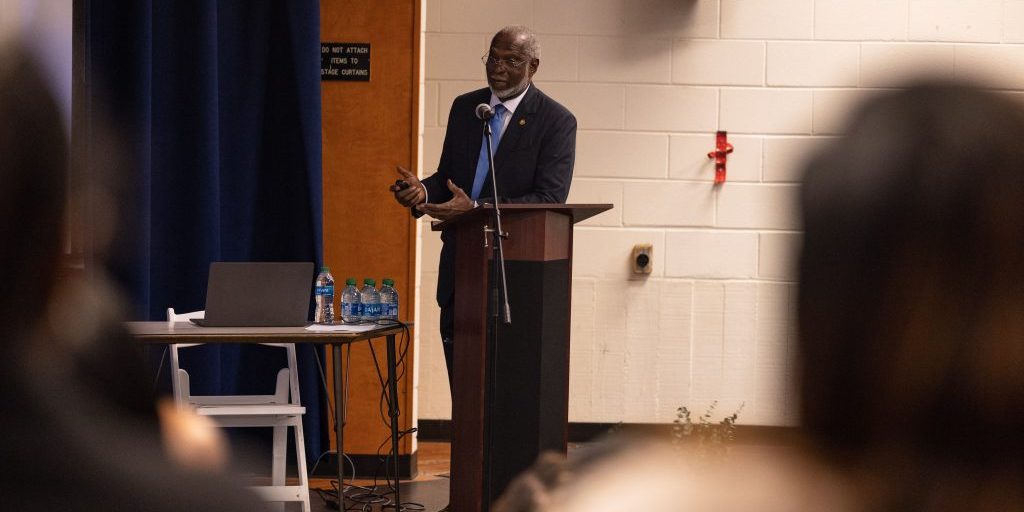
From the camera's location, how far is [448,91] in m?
→ 5.40

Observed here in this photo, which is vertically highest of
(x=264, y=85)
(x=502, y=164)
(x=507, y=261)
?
(x=264, y=85)

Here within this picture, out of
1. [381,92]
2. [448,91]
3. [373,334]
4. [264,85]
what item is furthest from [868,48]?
[373,334]

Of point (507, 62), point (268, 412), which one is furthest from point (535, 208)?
point (268, 412)

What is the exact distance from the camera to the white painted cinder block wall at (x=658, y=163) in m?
5.43

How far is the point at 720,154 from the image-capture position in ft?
17.8

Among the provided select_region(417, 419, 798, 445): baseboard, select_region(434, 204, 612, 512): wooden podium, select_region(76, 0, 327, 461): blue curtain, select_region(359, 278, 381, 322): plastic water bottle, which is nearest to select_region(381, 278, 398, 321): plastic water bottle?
select_region(359, 278, 381, 322): plastic water bottle

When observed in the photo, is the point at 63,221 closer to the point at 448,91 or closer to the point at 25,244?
the point at 25,244

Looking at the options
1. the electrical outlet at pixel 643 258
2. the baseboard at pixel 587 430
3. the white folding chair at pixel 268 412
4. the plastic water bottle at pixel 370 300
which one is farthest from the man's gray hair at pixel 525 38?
the baseboard at pixel 587 430

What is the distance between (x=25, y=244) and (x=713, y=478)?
386 millimetres

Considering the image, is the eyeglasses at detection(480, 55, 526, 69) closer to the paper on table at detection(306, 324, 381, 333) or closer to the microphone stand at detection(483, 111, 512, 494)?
the microphone stand at detection(483, 111, 512, 494)

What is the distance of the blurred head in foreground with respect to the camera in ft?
1.80

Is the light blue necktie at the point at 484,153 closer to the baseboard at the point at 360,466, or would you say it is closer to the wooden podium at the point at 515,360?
the wooden podium at the point at 515,360

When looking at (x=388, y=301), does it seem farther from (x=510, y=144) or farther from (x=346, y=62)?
(x=346, y=62)

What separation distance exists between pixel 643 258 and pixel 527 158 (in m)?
2.03
